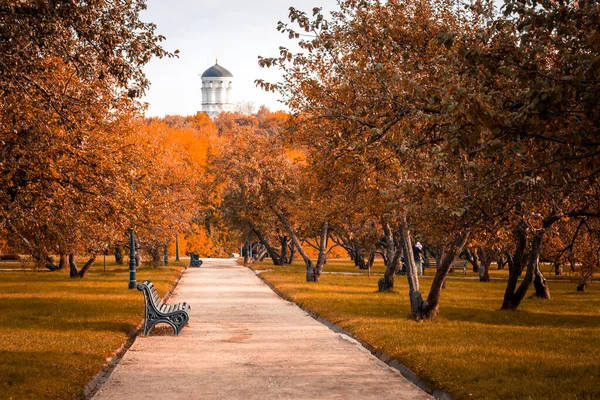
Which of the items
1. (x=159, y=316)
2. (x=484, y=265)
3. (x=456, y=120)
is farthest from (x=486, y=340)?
(x=484, y=265)

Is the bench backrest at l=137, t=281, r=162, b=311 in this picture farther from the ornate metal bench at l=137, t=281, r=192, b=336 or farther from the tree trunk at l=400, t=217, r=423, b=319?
the tree trunk at l=400, t=217, r=423, b=319

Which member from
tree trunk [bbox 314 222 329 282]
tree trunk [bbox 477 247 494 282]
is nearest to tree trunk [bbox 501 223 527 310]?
tree trunk [bbox 314 222 329 282]

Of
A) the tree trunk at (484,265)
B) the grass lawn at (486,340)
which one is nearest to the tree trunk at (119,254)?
the tree trunk at (484,265)

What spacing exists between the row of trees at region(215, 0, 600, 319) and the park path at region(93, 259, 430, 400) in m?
2.43

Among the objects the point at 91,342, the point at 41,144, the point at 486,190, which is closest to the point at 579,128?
the point at 486,190

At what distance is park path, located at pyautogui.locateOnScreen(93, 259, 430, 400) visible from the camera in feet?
36.6

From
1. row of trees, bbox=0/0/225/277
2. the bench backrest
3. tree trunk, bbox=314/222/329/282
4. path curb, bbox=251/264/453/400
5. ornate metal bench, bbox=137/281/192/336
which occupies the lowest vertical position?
path curb, bbox=251/264/453/400

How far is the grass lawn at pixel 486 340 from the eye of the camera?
11.6 m

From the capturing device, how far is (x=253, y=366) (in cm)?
1352

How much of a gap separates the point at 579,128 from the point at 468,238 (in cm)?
1166

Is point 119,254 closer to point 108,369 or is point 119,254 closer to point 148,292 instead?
point 148,292

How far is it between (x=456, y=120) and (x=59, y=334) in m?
12.0

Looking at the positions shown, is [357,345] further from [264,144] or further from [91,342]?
[264,144]

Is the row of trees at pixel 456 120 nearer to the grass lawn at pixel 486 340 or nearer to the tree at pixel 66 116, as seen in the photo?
the grass lawn at pixel 486 340
